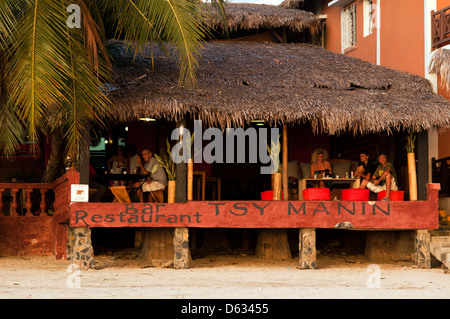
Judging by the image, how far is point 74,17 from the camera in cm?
1068

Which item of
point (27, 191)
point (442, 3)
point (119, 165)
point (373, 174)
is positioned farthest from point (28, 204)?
point (442, 3)

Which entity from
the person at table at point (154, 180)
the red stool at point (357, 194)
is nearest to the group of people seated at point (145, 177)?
the person at table at point (154, 180)

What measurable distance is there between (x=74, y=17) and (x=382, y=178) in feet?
18.3

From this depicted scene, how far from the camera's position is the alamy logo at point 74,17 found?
1059 cm

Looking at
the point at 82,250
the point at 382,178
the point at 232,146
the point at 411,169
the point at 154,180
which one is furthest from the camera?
the point at 232,146

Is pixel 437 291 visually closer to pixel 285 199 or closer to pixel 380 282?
pixel 380 282

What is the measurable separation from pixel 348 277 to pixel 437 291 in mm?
1724

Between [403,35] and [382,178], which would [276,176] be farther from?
[403,35]

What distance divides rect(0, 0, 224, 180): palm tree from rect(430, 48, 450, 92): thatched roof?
451 cm

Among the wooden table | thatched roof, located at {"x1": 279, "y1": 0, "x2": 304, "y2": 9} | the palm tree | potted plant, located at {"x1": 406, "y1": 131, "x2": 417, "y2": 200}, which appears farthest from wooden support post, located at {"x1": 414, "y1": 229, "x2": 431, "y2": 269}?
thatched roof, located at {"x1": 279, "y1": 0, "x2": 304, "y2": 9}

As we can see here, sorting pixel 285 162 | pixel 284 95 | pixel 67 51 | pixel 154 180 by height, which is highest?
pixel 67 51

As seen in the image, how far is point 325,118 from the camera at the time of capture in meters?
11.8

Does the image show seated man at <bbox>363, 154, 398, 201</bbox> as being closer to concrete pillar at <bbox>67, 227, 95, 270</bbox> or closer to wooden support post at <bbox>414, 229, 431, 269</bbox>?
wooden support post at <bbox>414, 229, 431, 269</bbox>

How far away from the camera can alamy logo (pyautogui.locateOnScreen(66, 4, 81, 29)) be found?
10.6 meters
